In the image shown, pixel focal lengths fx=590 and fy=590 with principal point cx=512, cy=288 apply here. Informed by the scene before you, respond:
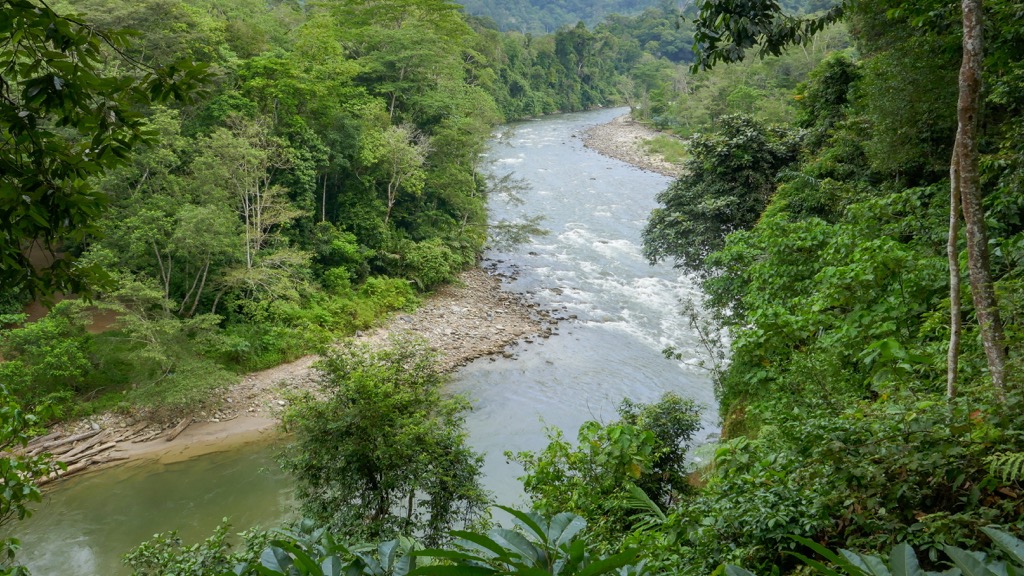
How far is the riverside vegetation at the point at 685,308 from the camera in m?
2.83

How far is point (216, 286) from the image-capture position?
14.1 meters

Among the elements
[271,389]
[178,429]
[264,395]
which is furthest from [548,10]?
[178,429]

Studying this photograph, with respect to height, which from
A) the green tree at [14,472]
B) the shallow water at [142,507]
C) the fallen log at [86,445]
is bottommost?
the shallow water at [142,507]

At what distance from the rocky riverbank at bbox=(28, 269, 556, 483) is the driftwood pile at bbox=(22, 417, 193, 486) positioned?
0.05 ft

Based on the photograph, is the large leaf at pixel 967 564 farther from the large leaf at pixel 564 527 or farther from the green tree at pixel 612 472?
the green tree at pixel 612 472

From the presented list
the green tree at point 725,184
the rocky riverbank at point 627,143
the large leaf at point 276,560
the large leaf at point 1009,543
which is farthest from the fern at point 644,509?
the rocky riverbank at point 627,143

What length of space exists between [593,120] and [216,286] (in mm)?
40537

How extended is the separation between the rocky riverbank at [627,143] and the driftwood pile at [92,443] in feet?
84.0

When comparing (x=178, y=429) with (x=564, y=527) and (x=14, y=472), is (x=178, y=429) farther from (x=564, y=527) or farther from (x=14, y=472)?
(x=564, y=527)

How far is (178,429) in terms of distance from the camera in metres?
11.9

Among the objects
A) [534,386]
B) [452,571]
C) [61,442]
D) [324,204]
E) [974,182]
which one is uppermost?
[974,182]

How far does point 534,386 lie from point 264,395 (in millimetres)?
6226

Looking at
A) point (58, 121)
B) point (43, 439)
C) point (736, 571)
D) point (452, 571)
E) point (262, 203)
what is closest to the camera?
point (452, 571)

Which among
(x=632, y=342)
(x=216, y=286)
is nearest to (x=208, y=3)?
(x=216, y=286)
